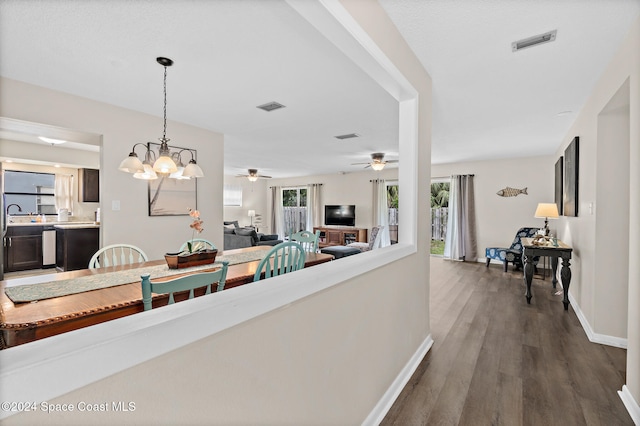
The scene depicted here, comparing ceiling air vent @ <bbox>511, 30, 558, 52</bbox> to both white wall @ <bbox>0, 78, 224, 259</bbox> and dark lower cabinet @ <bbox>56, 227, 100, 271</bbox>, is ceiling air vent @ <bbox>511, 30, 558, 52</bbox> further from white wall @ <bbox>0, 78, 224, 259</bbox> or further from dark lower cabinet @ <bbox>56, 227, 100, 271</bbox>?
dark lower cabinet @ <bbox>56, 227, 100, 271</bbox>

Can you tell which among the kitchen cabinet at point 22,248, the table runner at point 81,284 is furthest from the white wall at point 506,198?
the kitchen cabinet at point 22,248

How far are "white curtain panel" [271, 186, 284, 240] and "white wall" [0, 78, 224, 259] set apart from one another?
594cm

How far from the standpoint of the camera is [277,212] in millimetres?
10609

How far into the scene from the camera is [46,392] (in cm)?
54

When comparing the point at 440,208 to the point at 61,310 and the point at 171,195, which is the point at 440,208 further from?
the point at 61,310

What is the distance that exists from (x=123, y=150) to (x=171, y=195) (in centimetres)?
79

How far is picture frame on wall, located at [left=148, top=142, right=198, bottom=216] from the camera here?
12.5ft

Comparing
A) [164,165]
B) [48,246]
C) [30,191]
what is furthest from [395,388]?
[30,191]

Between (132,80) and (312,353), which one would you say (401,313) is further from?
(132,80)

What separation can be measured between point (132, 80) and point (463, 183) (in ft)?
22.0

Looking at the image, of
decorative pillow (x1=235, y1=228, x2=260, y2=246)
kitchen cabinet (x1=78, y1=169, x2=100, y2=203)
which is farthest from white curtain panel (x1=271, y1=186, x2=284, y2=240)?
kitchen cabinet (x1=78, y1=169, x2=100, y2=203)

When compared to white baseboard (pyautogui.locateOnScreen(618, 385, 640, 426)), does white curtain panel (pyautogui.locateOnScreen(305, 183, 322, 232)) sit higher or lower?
higher

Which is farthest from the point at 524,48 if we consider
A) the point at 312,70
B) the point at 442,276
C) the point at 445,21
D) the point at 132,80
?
the point at 442,276

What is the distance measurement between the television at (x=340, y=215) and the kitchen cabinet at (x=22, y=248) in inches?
264
